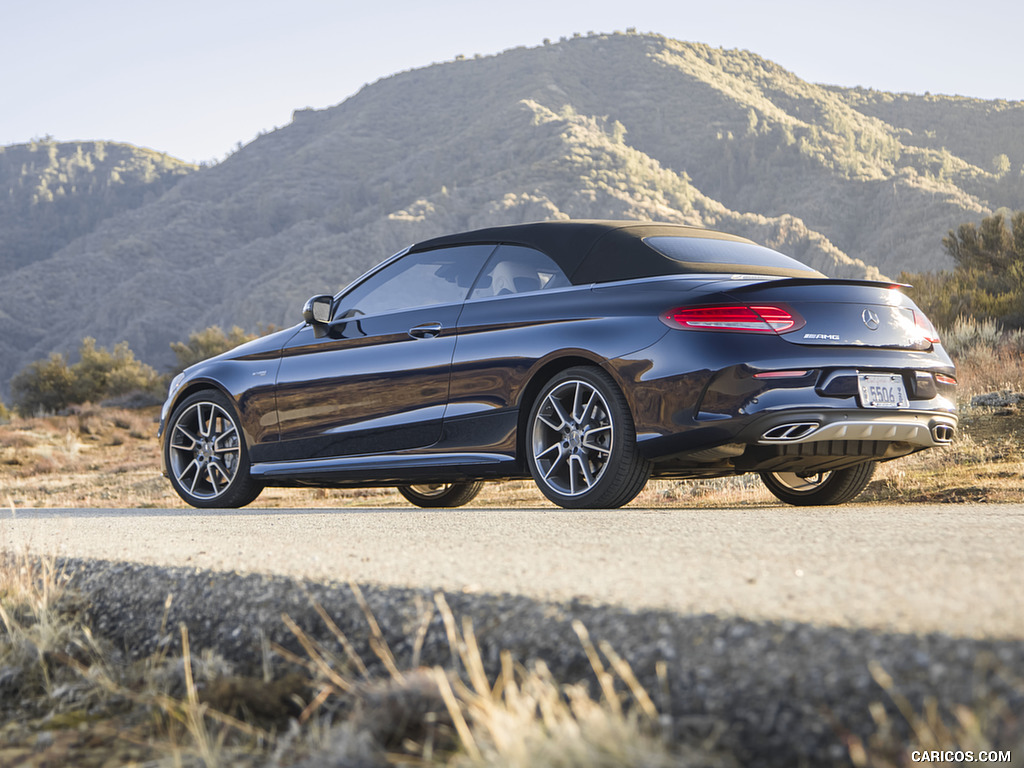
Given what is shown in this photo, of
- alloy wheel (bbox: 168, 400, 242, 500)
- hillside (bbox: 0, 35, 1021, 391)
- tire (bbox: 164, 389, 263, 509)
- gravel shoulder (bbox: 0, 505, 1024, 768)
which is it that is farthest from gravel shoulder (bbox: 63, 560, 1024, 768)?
hillside (bbox: 0, 35, 1021, 391)

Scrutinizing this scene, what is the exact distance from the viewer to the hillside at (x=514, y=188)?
66.2 metres

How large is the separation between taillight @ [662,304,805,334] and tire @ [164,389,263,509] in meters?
3.59

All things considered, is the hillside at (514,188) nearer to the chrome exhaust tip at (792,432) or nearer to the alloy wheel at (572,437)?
the alloy wheel at (572,437)

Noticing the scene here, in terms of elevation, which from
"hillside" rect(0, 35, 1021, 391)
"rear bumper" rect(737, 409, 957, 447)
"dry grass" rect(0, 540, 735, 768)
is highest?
"hillside" rect(0, 35, 1021, 391)

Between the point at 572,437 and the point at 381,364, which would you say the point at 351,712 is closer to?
the point at 572,437

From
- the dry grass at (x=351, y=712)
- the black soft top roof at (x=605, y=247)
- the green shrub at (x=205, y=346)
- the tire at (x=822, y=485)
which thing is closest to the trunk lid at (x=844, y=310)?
the black soft top roof at (x=605, y=247)

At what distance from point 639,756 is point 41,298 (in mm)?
81295

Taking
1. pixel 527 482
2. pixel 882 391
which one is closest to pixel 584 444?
pixel 882 391

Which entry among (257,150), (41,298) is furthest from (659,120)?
(41,298)

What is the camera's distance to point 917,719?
202 cm

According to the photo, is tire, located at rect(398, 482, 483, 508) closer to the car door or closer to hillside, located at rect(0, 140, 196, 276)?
the car door

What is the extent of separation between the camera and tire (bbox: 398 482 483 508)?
8727 millimetres

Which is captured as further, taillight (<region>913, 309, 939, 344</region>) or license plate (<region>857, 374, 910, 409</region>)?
taillight (<region>913, 309, 939, 344</region>)

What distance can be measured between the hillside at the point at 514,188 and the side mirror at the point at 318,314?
169ft
